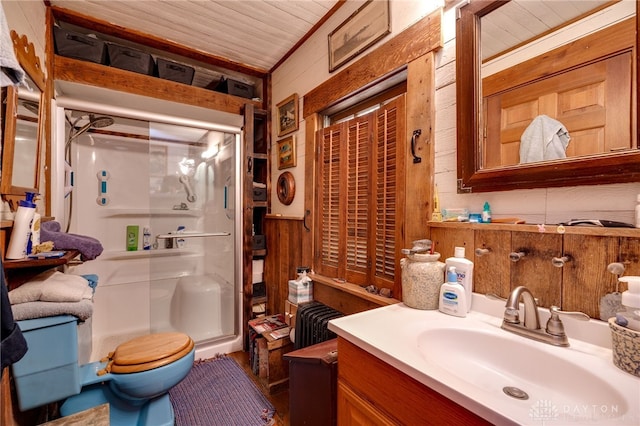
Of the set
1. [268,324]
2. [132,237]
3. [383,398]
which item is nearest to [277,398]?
[268,324]

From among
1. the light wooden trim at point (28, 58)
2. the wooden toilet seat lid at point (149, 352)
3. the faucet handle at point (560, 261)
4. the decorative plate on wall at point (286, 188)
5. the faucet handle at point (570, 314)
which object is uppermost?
the light wooden trim at point (28, 58)

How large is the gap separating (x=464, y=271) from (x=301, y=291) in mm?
1110

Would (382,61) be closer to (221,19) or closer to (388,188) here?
(388,188)

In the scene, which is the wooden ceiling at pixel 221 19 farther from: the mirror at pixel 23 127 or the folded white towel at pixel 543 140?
the folded white towel at pixel 543 140

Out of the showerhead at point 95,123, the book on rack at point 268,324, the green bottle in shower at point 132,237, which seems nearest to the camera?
the book on rack at point 268,324

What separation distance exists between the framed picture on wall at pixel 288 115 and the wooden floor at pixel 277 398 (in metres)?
1.85

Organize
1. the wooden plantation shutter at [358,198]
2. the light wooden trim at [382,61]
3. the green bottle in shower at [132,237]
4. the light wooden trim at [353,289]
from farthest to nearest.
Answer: the green bottle in shower at [132,237] → the wooden plantation shutter at [358,198] → the light wooden trim at [353,289] → the light wooden trim at [382,61]

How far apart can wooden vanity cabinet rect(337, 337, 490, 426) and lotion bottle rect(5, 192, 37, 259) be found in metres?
1.25

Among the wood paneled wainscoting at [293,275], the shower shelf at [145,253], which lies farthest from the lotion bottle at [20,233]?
the wood paneled wainscoting at [293,275]

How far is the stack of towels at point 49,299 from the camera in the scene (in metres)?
0.96

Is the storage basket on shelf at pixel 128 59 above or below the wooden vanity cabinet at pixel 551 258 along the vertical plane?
above

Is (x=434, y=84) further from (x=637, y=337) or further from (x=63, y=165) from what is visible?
(x=63, y=165)

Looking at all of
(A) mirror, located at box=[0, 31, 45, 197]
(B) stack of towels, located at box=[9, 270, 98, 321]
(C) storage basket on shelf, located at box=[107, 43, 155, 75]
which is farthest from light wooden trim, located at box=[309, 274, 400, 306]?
(C) storage basket on shelf, located at box=[107, 43, 155, 75]

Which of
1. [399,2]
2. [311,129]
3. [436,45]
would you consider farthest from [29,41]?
[436,45]
